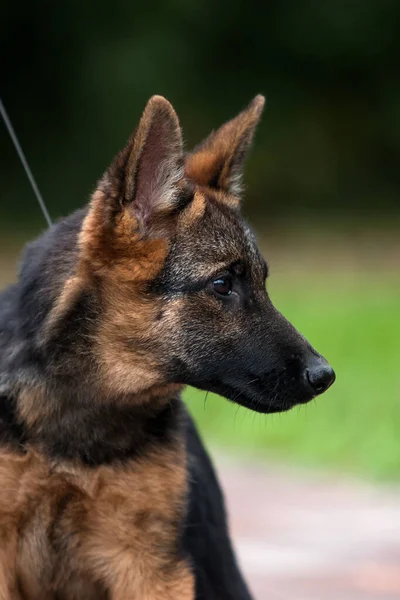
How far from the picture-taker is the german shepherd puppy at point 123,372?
14.4 feet

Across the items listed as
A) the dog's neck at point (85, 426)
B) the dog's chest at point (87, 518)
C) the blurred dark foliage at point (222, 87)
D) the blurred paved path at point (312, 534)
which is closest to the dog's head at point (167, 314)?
the dog's neck at point (85, 426)

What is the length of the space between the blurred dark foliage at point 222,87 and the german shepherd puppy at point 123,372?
1546 centimetres

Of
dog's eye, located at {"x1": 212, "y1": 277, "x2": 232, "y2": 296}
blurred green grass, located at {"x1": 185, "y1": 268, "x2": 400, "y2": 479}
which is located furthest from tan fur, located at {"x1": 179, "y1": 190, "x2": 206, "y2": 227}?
blurred green grass, located at {"x1": 185, "y1": 268, "x2": 400, "y2": 479}

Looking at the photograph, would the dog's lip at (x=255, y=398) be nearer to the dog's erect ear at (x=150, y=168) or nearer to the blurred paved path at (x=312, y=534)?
the dog's erect ear at (x=150, y=168)

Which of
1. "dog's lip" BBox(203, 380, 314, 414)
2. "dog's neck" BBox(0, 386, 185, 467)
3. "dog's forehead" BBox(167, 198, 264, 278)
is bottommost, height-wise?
"dog's neck" BBox(0, 386, 185, 467)

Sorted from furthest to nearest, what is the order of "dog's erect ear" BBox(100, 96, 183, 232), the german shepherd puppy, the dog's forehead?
the dog's forehead
the german shepherd puppy
"dog's erect ear" BBox(100, 96, 183, 232)

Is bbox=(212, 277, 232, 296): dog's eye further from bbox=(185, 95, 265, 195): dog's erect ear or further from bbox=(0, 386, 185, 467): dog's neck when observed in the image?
bbox=(185, 95, 265, 195): dog's erect ear

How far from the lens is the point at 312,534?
6.99 m

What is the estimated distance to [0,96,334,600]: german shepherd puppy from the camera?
4379 millimetres

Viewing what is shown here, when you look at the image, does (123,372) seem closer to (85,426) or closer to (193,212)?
(85,426)

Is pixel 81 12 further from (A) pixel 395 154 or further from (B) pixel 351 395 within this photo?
(B) pixel 351 395

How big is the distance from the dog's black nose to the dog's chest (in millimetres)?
621

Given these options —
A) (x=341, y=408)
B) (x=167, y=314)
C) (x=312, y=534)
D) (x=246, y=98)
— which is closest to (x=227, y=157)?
(x=167, y=314)

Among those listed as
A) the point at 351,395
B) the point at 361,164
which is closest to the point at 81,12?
the point at 361,164
